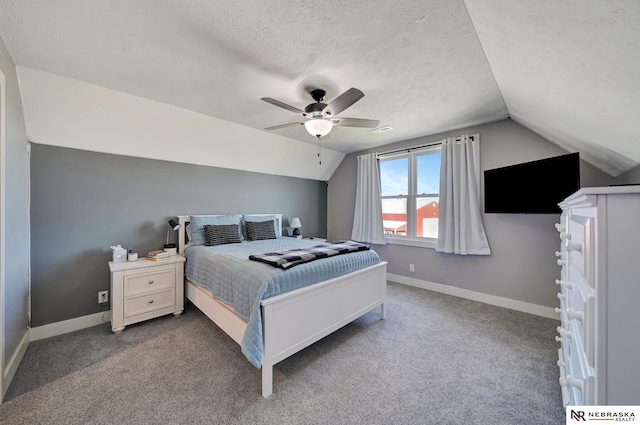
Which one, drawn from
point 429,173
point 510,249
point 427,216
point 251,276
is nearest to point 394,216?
point 427,216

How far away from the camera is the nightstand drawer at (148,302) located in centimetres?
250

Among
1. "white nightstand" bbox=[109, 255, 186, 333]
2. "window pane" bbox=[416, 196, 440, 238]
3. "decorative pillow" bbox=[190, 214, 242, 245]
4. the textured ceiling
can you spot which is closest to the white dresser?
the textured ceiling

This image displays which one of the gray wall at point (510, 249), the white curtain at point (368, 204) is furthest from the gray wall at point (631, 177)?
the white curtain at point (368, 204)

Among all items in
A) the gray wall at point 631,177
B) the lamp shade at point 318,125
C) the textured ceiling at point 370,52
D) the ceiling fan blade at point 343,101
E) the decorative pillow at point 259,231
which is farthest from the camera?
the decorative pillow at point 259,231

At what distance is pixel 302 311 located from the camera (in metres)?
1.94

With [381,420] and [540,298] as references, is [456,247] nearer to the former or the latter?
[540,298]

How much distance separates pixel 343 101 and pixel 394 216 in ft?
9.27

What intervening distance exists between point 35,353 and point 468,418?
348cm

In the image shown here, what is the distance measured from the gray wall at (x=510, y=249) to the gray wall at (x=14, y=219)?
446 centimetres

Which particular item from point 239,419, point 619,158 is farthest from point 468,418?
point 619,158

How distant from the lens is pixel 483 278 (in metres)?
3.29

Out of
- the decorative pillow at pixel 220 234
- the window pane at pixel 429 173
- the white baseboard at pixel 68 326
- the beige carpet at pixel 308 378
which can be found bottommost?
the beige carpet at pixel 308 378

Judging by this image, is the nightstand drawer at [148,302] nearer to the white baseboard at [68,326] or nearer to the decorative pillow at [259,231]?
the white baseboard at [68,326]

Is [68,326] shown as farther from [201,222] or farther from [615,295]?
[615,295]
